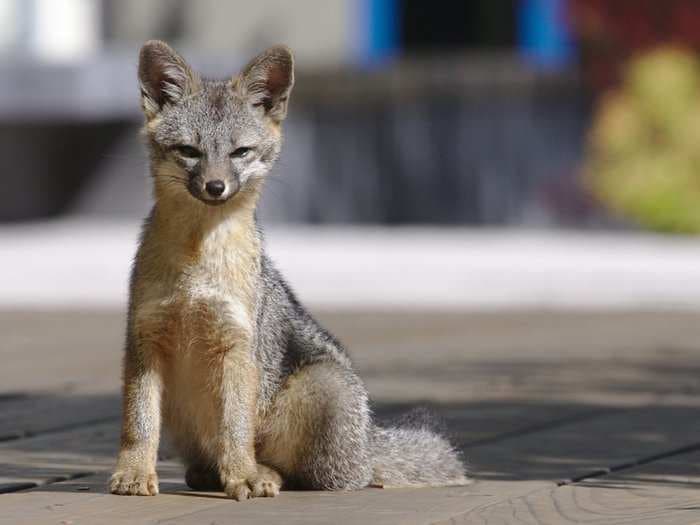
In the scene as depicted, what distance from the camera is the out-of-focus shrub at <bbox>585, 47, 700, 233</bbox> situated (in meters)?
16.5

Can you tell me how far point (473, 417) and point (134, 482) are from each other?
2.53 meters

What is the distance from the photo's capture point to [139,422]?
5660 mm

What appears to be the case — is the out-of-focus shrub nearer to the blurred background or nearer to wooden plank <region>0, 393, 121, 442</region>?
the blurred background

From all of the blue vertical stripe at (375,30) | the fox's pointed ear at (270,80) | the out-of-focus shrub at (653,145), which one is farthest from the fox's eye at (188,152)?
→ the blue vertical stripe at (375,30)

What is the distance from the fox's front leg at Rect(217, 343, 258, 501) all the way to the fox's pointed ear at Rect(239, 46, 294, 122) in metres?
0.85

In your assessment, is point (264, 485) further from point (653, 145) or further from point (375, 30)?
point (375, 30)

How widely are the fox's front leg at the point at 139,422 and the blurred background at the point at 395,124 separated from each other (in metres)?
9.91

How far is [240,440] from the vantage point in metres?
5.64

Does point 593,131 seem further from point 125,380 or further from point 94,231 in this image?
point 125,380

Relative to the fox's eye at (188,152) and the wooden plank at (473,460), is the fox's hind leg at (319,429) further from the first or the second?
the fox's eye at (188,152)

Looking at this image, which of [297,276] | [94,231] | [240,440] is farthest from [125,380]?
[94,231]

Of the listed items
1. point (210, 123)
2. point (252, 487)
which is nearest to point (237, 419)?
point (252, 487)

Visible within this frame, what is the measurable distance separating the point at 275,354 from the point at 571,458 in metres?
1.51

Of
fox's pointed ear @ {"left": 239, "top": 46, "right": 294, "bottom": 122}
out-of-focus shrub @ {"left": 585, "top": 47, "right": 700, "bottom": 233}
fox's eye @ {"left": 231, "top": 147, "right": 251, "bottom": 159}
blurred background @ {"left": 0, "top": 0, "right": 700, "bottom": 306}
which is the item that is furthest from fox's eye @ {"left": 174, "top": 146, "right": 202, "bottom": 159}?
out-of-focus shrub @ {"left": 585, "top": 47, "right": 700, "bottom": 233}
